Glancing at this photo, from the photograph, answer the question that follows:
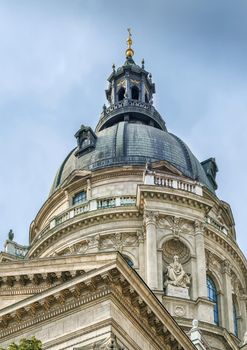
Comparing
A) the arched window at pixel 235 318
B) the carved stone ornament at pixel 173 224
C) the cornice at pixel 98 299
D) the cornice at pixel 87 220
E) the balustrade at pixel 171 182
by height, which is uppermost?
the balustrade at pixel 171 182

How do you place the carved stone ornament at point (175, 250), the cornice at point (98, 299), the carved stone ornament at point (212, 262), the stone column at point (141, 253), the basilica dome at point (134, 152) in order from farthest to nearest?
the basilica dome at point (134, 152)
the carved stone ornament at point (212, 262)
the carved stone ornament at point (175, 250)
the stone column at point (141, 253)
the cornice at point (98, 299)

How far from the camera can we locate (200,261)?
46344mm

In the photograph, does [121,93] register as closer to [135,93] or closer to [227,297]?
[135,93]

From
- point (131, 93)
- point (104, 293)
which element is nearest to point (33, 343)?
point (104, 293)

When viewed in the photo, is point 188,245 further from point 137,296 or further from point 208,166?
point 137,296

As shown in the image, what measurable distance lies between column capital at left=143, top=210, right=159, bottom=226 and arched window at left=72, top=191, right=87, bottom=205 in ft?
16.9

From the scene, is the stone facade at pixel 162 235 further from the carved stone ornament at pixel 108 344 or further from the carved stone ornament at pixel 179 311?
the carved stone ornament at pixel 108 344

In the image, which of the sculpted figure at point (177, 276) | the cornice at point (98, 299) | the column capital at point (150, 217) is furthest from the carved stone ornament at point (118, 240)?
the cornice at point (98, 299)

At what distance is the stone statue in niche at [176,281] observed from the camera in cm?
4475

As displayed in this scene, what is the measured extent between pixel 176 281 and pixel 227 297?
3.61 meters

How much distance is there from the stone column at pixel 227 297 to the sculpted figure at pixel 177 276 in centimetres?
287

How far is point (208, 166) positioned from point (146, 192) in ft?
35.8

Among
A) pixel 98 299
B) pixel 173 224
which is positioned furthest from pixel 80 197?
pixel 98 299

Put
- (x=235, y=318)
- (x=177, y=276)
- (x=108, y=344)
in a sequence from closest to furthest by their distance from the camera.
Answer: (x=108, y=344)
(x=177, y=276)
(x=235, y=318)
